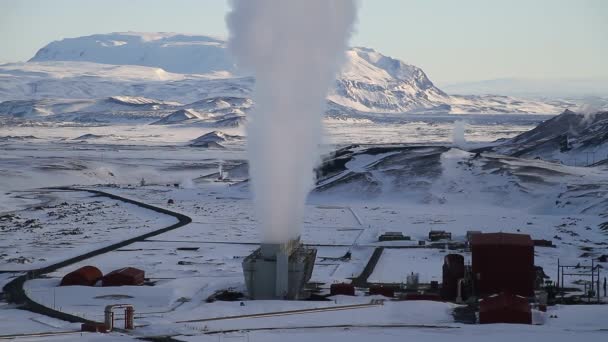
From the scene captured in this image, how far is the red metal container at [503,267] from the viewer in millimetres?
38938

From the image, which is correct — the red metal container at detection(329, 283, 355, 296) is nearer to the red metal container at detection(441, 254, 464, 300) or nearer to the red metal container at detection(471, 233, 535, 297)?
the red metal container at detection(441, 254, 464, 300)

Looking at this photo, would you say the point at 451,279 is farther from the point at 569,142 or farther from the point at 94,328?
the point at 569,142

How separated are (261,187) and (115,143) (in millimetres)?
151564

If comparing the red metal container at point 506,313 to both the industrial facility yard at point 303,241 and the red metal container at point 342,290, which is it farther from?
the red metal container at point 342,290

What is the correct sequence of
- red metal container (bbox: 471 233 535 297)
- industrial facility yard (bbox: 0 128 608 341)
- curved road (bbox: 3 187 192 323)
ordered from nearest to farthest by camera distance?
industrial facility yard (bbox: 0 128 608 341)
curved road (bbox: 3 187 192 323)
red metal container (bbox: 471 233 535 297)

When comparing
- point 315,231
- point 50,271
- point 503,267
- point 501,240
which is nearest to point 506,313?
point 503,267

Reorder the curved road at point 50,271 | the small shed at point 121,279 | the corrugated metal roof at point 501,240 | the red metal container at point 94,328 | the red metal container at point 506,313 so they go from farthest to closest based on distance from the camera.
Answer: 1. the small shed at point 121,279
2. the corrugated metal roof at point 501,240
3. the curved road at point 50,271
4. the red metal container at point 506,313
5. the red metal container at point 94,328

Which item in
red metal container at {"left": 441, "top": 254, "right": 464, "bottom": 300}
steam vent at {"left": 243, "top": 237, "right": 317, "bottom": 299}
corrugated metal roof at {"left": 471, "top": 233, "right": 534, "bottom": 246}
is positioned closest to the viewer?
steam vent at {"left": 243, "top": 237, "right": 317, "bottom": 299}

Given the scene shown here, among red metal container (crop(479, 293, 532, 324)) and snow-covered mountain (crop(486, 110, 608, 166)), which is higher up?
snow-covered mountain (crop(486, 110, 608, 166))

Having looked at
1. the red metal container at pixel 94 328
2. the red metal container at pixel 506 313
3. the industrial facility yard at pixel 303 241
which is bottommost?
the industrial facility yard at pixel 303 241

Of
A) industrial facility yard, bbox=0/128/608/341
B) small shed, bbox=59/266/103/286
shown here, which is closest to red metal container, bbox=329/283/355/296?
industrial facility yard, bbox=0/128/608/341

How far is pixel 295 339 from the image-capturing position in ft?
102

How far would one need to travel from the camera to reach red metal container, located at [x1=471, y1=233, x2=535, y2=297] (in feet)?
128

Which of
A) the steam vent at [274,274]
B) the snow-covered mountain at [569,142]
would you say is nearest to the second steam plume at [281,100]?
the steam vent at [274,274]
